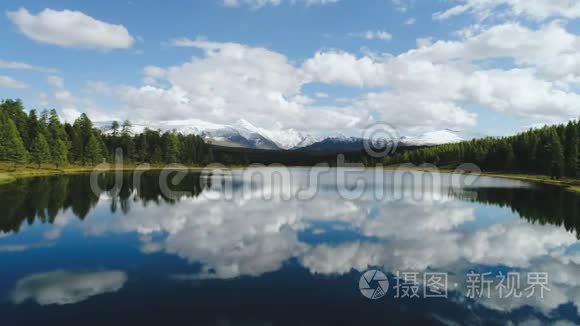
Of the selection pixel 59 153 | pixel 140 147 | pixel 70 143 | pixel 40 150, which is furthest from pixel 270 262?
pixel 140 147

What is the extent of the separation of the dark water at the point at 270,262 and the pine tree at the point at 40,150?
75.8 metres

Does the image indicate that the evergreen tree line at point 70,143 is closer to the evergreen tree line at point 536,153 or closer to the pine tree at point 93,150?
the pine tree at point 93,150

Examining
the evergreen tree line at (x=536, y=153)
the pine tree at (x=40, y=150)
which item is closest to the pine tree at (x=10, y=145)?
the pine tree at (x=40, y=150)

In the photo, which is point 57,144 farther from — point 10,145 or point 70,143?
point 10,145

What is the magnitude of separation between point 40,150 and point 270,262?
112m

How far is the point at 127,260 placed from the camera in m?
25.3

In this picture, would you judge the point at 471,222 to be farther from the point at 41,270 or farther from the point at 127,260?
the point at 41,270

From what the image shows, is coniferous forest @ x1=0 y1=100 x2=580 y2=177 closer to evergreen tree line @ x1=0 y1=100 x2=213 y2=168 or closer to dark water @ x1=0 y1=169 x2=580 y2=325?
evergreen tree line @ x1=0 y1=100 x2=213 y2=168

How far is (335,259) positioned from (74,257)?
57.8 ft

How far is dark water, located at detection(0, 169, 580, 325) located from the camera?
1725cm

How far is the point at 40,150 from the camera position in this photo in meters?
112

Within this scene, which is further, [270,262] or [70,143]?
[70,143]

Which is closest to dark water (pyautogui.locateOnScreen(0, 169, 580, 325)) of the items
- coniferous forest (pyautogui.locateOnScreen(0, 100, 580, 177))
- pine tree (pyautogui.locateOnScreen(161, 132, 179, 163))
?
coniferous forest (pyautogui.locateOnScreen(0, 100, 580, 177))

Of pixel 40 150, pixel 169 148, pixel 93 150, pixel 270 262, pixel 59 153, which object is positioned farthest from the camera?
pixel 169 148
